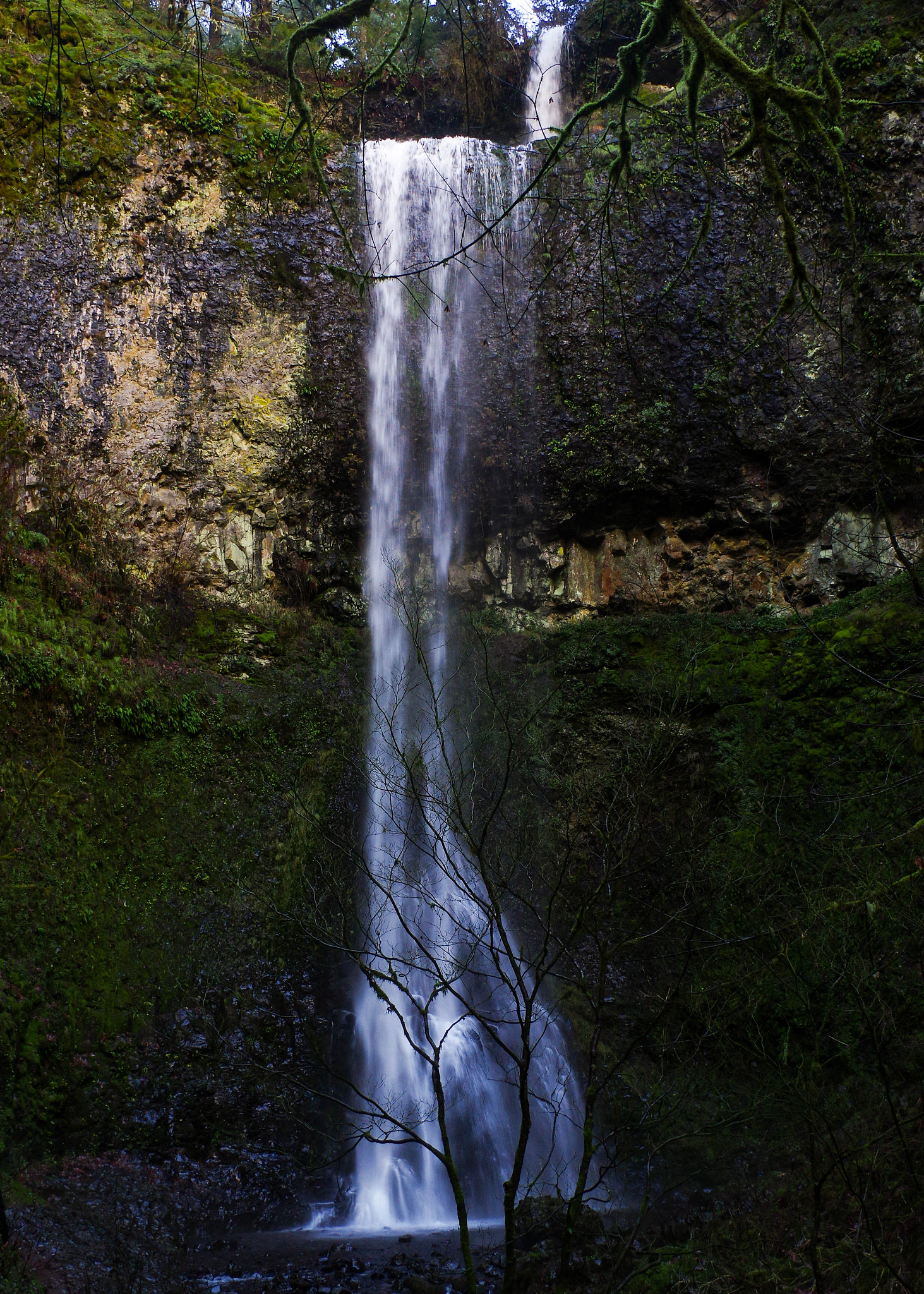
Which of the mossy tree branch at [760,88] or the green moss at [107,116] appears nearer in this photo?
the mossy tree branch at [760,88]

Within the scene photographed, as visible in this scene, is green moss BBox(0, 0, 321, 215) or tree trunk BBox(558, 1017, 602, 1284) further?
green moss BBox(0, 0, 321, 215)

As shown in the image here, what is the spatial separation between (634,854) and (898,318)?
746 cm

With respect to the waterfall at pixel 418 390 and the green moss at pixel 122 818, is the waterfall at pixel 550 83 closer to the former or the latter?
the waterfall at pixel 418 390

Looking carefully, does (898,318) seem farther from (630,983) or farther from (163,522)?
(163,522)

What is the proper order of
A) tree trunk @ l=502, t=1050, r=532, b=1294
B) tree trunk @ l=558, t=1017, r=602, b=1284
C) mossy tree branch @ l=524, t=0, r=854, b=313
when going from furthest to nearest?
tree trunk @ l=558, t=1017, r=602, b=1284 → tree trunk @ l=502, t=1050, r=532, b=1294 → mossy tree branch @ l=524, t=0, r=854, b=313

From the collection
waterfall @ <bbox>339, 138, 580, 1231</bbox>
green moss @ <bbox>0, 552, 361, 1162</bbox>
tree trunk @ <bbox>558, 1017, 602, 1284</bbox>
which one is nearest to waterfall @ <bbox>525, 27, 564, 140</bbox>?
waterfall @ <bbox>339, 138, 580, 1231</bbox>

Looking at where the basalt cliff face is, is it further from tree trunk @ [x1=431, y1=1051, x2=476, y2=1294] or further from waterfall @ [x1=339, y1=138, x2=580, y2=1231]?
tree trunk @ [x1=431, y1=1051, x2=476, y2=1294]

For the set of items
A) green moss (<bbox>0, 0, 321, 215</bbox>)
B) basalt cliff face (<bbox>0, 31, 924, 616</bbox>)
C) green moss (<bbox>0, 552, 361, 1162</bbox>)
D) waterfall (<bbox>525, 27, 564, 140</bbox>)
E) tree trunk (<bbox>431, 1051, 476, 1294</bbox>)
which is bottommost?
tree trunk (<bbox>431, 1051, 476, 1294</bbox>)

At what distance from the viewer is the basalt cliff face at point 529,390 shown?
9.96 meters

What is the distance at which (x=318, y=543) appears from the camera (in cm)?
1109

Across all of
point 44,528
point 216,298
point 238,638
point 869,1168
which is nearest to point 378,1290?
point 869,1168

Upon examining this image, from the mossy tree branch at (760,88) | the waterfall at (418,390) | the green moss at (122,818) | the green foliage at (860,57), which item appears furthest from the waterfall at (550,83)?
the mossy tree branch at (760,88)

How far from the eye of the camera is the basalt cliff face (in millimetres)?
9961

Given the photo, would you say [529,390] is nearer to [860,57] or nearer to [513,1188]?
[860,57]
